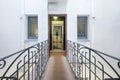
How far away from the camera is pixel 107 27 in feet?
25.9

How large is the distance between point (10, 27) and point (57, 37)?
4.56m

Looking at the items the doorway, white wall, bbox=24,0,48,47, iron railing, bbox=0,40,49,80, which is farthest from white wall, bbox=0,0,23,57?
the doorway

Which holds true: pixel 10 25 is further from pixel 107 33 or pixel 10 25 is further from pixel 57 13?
pixel 107 33

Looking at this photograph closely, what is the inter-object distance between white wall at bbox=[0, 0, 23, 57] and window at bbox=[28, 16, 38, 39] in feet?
2.88

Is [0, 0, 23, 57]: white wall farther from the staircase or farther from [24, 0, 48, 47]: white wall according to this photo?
the staircase

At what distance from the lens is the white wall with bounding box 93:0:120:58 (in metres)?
6.95

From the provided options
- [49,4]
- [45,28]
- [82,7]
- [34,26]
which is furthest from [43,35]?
[82,7]

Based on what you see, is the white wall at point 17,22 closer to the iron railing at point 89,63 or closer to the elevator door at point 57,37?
the iron railing at point 89,63

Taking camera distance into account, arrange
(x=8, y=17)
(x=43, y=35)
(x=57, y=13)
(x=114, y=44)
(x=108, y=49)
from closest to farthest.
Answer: (x=114, y=44)
(x=108, y=49)
(x=8, y=17)
(x=43, y=35)
(x=57, y=13)

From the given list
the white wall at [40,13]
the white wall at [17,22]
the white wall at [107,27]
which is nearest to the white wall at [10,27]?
the white wall at [17,22]

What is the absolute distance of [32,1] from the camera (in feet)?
32.1

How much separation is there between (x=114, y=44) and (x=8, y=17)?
4.63 meters

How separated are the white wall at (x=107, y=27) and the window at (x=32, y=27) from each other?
2955 mm

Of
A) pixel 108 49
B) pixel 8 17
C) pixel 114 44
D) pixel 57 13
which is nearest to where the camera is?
pixel 114 44
